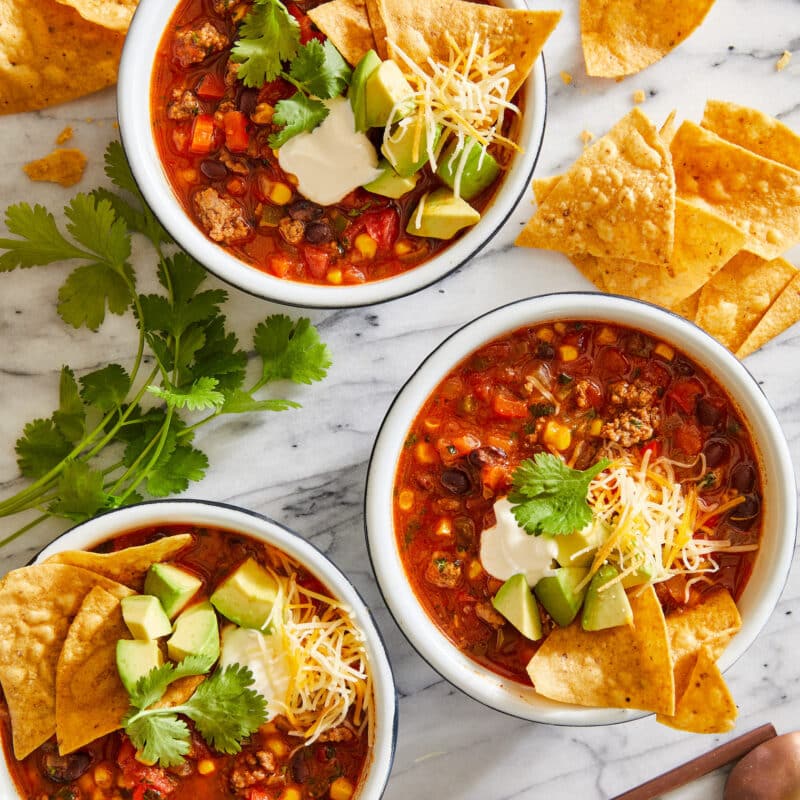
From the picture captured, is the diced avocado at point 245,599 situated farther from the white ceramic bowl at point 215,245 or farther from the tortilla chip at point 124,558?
the white ceramic bowl at point 215,245

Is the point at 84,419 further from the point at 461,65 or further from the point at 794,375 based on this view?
the point at 794,375

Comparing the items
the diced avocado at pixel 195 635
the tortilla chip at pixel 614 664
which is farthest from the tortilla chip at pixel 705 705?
the diced avocado at pixel 195 635

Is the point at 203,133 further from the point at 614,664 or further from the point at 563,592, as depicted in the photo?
the point at 614,664

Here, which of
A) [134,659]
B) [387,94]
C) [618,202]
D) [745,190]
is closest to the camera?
[387,94]

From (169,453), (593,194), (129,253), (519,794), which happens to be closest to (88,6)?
(129,253)

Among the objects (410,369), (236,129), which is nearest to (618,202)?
(410,369)

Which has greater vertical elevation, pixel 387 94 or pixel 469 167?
pixel 387 94
